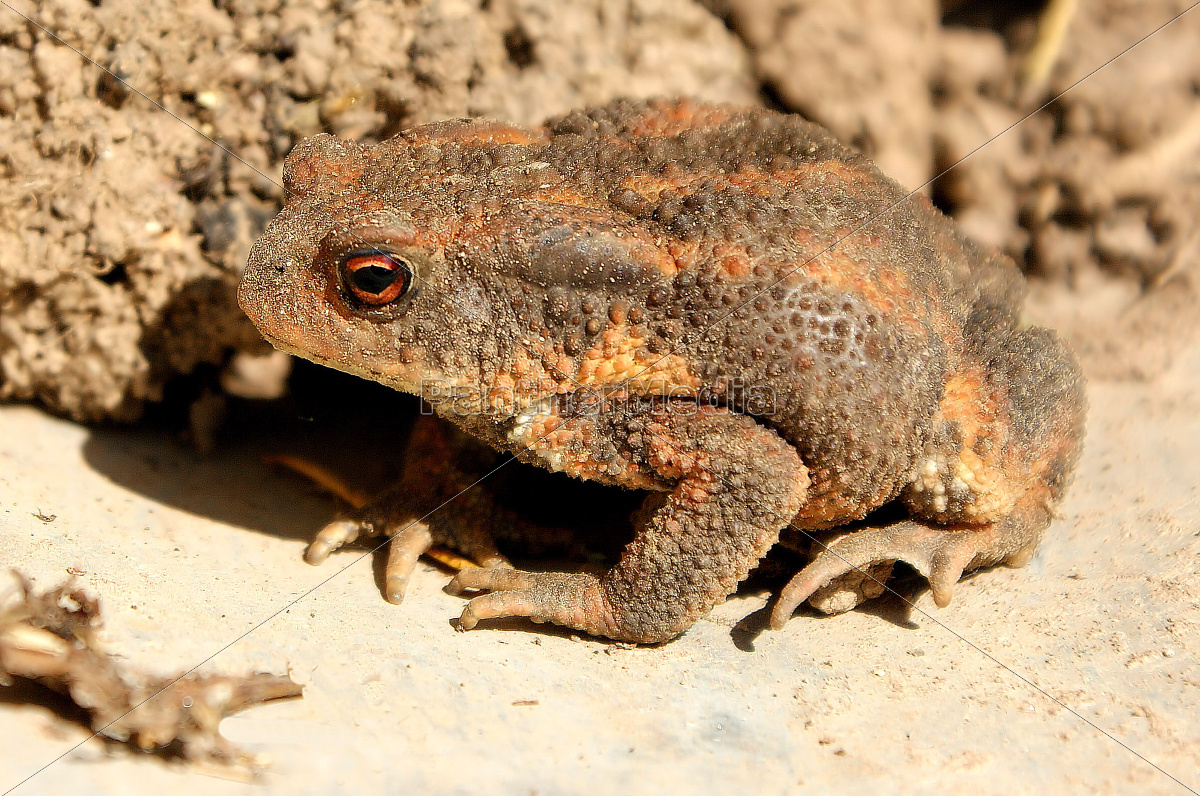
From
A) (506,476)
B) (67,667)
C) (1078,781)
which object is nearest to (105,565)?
(67,667)

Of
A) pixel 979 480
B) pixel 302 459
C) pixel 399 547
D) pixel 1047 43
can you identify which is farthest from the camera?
pixel 1047 43

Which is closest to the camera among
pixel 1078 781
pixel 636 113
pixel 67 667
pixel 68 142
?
pixel 67 667

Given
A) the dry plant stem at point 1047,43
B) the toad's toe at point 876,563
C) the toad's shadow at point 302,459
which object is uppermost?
the dry plant stem at point 1047,43

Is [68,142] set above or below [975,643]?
above

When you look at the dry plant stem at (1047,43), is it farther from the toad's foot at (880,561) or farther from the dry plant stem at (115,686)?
the dry plant stem at (115,686)

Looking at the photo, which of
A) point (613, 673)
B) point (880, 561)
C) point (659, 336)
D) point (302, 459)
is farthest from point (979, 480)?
point (302, 459)

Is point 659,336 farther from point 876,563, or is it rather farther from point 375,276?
point 876,563

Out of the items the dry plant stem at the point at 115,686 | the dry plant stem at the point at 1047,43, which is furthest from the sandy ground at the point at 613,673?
the dry plant stem at the point at 1047,43

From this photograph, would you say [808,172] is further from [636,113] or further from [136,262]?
[136,262]
